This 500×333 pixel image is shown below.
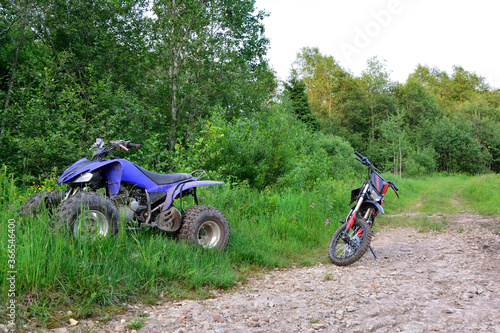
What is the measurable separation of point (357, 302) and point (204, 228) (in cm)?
222

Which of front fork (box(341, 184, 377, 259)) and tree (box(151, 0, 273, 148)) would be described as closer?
front fork (box(341, 184, 377, 259))

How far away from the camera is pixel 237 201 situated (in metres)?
6.48

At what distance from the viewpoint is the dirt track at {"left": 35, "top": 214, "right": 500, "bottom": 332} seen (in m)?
2.61

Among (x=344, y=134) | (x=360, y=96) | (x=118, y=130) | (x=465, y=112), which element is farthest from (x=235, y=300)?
(x=465, y=112)

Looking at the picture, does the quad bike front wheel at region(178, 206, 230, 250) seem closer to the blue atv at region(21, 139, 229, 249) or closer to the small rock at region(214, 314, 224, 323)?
the blue atv at region(21, 139, 229, 249)

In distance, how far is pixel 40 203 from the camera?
3775 mm

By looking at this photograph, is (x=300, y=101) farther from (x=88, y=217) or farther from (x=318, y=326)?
(x=318, y=326)

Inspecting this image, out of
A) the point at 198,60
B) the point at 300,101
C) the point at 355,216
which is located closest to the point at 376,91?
the point at 300,101

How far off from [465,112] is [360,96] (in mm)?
18514

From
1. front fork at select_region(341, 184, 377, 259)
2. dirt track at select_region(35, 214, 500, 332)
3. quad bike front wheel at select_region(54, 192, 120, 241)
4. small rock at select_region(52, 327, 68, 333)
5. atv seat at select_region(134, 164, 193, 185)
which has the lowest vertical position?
dirt track at select_region(35, 214, 500, 332)

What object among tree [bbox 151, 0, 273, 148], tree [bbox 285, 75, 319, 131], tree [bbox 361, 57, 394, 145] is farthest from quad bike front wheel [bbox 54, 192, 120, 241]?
tree [bbox 361, 57, 394, 145]

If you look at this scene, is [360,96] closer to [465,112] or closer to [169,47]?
[465,112]

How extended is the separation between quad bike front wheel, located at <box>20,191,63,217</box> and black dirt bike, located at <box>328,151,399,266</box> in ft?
12.7

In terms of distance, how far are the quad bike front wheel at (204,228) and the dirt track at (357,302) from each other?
30.2 inches
